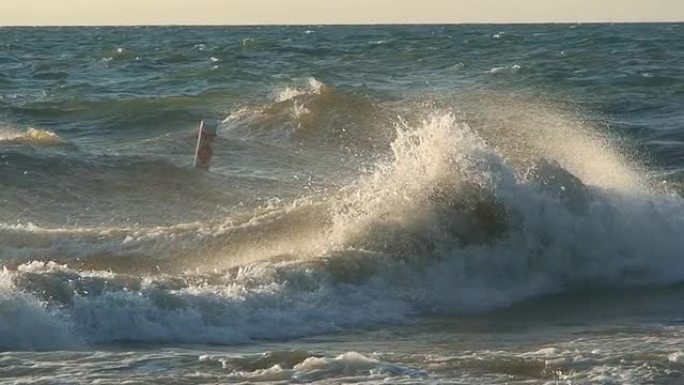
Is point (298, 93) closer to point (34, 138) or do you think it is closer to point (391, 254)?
point (34, 138)

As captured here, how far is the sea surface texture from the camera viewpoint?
8.43 m

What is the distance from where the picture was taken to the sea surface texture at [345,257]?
8.43 meters

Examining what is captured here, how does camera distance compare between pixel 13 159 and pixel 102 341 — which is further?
pixel 13 159

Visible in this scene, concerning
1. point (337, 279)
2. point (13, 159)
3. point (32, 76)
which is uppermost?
point (32, 76)

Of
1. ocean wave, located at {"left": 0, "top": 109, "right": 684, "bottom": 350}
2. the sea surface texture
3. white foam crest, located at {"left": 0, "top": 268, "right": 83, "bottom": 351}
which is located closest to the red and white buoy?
the sea surface texture

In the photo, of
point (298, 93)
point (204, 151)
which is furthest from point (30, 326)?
point (298, 93)

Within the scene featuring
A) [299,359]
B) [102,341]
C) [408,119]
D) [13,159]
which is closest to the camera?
[299,359]

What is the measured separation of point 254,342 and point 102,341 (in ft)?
3.23

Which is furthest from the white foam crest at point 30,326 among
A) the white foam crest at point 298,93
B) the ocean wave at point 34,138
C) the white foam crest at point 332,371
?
the white foam crest at point 298,93

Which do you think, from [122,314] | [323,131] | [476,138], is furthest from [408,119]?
[122,314]

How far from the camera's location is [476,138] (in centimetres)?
1262

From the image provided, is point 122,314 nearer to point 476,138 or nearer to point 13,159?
point 476,138

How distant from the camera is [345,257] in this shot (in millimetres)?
11172

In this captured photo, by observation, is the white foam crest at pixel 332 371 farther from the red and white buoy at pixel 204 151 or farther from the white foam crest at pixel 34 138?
the white foam crest at pixel 34 138
